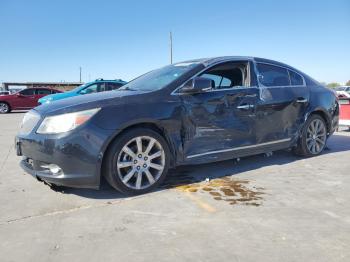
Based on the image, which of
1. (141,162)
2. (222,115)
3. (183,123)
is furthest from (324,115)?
(141,162)

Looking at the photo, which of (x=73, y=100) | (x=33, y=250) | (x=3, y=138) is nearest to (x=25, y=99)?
(x=3, y=138)

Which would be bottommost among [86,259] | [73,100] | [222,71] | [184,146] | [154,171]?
[86,259]

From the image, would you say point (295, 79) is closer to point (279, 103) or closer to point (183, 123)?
point (279, 103)

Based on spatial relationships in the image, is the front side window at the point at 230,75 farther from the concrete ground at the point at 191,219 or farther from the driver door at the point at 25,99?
the driver door at the point at 25,99

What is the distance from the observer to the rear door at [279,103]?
4852mm

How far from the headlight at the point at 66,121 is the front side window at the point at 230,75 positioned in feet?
6.01

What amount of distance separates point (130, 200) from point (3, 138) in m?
6.06

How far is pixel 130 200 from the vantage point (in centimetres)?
370

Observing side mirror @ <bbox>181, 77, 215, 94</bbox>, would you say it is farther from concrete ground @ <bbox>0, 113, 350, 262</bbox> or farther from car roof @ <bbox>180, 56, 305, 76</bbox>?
concrete ground @ <bbox>0, 113, 350, 262</bbox>

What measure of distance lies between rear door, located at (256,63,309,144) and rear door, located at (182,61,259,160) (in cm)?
19

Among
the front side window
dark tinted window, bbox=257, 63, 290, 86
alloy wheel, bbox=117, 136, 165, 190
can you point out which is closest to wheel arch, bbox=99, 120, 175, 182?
alloy wheel, bbox=117, 136, 165, 190

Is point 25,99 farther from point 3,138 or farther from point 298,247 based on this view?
point 298,247

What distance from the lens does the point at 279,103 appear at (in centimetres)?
502

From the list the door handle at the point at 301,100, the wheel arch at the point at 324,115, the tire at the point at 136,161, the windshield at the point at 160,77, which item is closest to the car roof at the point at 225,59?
the windshield at the point at 160,77
